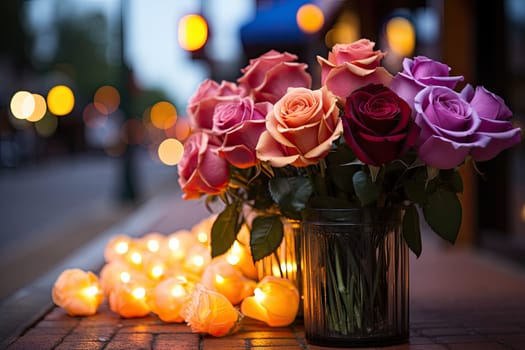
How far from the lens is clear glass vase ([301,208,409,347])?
2752 mm

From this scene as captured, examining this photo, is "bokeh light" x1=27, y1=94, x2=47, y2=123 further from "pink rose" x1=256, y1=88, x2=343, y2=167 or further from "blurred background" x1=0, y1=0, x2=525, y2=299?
Result: "pink rose" x1=256, y1=88, x2=343, y2=167

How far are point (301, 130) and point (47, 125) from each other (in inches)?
2600

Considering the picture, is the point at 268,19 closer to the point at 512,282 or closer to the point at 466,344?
the point at 512,282

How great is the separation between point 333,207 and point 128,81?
12.9 meters

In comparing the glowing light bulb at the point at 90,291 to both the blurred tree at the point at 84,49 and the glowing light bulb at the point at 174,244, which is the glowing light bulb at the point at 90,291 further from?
the blurred tree at the point at 84,49

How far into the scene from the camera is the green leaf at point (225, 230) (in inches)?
123

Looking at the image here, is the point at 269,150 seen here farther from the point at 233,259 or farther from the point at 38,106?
the point at 38,106

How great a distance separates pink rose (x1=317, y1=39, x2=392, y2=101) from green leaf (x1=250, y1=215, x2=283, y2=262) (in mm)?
556

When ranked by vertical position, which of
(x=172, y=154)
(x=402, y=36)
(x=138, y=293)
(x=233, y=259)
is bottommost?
(x=172, y=154)

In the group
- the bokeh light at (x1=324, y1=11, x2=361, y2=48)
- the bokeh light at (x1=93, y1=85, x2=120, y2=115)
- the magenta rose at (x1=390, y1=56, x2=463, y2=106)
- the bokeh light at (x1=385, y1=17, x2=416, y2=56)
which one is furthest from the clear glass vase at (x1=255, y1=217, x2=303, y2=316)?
the bokeh light at (x1=93, y1=85, x2=120, y2=115)

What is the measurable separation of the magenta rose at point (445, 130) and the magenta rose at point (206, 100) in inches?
35.2

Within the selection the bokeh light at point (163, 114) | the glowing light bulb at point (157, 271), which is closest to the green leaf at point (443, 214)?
the glowing light bulb at point (157, 271)

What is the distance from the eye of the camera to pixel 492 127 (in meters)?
2.63

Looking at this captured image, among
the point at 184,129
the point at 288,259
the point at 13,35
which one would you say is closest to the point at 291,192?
the point at 288,259
